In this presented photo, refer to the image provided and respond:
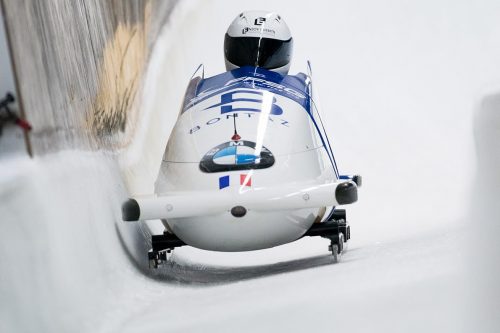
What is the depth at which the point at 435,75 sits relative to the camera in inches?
288

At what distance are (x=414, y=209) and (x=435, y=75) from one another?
2.24 meters

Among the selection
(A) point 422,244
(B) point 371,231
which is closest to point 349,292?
(A) point 422,244

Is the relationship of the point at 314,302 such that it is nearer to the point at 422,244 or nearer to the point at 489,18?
the point at 422,244

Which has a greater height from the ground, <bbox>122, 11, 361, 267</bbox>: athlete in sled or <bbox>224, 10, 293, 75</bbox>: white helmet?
<bbox>224, 10, 293, 75</bbox>: white helmet

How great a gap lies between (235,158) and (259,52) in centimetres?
124

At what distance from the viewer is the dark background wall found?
346 cm

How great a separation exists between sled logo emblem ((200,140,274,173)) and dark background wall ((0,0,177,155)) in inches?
24.3

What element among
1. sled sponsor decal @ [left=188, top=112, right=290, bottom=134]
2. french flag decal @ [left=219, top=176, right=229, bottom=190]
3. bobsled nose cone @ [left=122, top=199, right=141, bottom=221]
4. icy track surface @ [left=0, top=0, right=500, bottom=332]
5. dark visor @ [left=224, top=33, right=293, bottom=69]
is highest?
dark visor @ [left=224, top=33, right=293, bottom=69]

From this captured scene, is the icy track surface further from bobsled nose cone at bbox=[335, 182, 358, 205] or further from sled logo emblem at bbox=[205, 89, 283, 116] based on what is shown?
sled logo emblem at bbox=[205, 89, 283, 116]

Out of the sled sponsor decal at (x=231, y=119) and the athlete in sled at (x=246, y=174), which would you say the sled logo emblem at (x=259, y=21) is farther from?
the sled sponsor decal at (x=231, y=119)

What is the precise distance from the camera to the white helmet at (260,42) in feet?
16.4

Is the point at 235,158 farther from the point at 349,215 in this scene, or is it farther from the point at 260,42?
the point at 349,215

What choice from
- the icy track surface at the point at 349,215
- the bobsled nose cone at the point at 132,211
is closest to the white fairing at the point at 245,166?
the bobsled nose cone at the point at 132,211

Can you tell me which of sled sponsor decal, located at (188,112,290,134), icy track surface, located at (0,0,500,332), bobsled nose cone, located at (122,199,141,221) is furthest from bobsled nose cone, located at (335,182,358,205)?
bobsled nose cone, located at (122,199,141,221)
